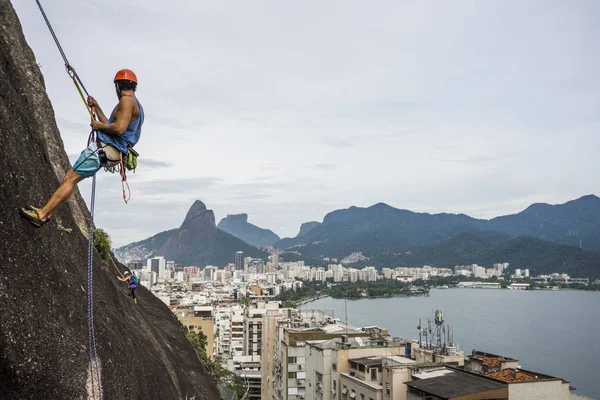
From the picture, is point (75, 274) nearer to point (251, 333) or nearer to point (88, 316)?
point (88, 316)

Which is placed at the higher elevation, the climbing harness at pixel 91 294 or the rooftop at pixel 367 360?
the climbing harness at pixel 91 294

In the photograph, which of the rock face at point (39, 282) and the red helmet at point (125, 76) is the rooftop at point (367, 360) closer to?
the rock face at point (39, 282)

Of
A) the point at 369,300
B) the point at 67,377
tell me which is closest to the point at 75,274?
the point at 67,377

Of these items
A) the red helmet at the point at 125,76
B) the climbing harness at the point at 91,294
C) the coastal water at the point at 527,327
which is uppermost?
the red helmet at the point at 125,76

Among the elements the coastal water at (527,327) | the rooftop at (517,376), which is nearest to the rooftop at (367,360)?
the rooftop at (517,376)

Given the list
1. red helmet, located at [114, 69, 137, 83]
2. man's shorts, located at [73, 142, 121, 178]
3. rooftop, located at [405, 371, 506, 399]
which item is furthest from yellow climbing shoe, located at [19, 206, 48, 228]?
rooftop, located at [405, 371, 506, 399]
